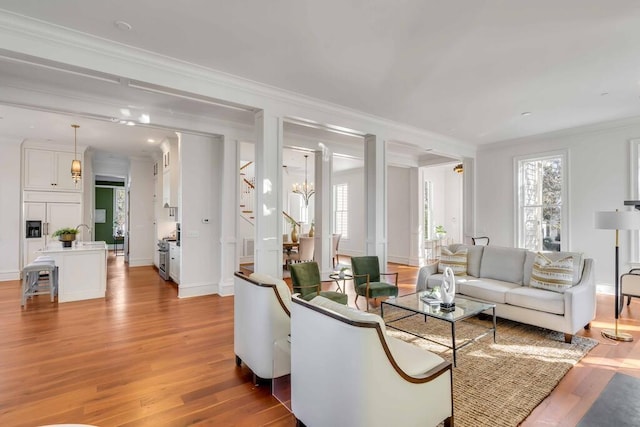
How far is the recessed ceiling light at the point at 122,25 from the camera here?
2658 millimetres

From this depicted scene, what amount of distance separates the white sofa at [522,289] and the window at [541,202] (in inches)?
104

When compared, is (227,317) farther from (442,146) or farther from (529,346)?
(442,146)

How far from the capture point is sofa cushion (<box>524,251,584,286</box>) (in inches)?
148

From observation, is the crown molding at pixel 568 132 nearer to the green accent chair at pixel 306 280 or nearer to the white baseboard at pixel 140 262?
the green accent chair at pixel 306 280

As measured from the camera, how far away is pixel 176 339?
3.48 meters

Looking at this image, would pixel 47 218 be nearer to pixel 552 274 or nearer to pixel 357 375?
pixel 357 375

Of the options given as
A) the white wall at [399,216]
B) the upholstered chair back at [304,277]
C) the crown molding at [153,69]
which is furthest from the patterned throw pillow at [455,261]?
the white wall at [399,216]

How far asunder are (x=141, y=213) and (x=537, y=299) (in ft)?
29.7

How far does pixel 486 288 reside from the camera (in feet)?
13.3

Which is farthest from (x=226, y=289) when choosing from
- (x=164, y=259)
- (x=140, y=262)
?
(x=140, y=262)

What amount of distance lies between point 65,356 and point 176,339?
986 mm

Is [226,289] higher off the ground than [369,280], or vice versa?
[369,280]

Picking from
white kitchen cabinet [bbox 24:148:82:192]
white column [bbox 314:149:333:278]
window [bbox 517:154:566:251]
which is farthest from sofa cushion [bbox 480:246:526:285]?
white kitchen cabinet [bbox 24:148:82:192]

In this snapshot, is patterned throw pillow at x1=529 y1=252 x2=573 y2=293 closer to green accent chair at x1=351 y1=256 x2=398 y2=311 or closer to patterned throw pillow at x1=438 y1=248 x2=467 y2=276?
Result: patterned throw pillow at x1=438 y1=248 x2=467 y2=276
